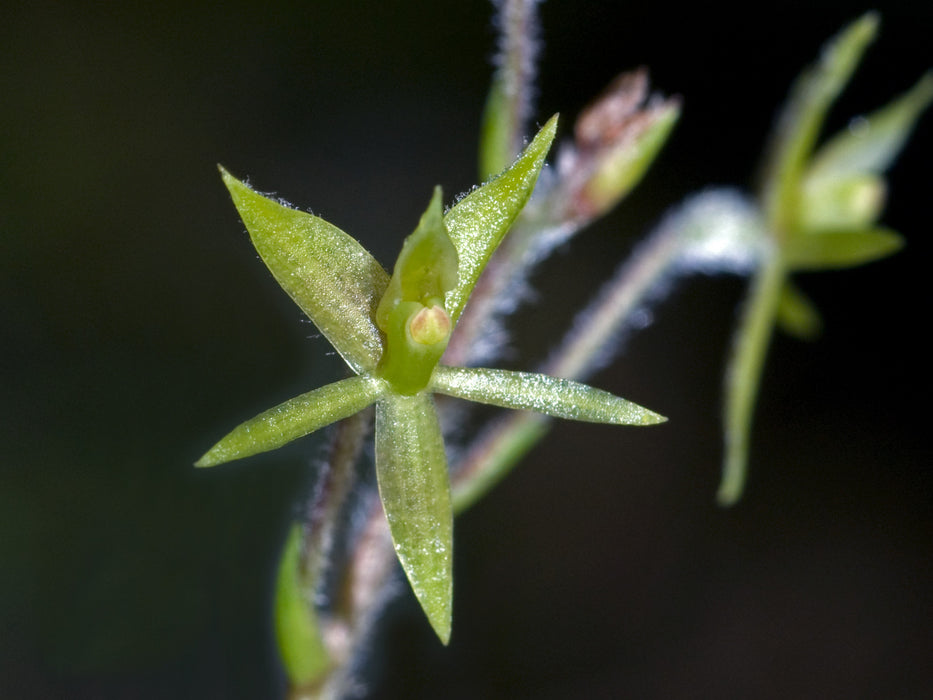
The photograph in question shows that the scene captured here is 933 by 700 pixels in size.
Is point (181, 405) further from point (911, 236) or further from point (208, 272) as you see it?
point (911, 236)

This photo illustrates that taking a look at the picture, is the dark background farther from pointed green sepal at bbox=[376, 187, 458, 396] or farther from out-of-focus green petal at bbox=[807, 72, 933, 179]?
pointed green sepal at bbox=[376, 187, 458, 396]

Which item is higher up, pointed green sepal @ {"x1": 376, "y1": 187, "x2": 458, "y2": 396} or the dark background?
the dark background

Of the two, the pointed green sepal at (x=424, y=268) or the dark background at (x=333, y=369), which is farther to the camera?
the dark background at (x=333, y=369)

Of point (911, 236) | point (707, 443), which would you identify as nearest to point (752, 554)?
point (707, 443)

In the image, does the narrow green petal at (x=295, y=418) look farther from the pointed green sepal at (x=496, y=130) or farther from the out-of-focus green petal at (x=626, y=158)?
the out-of-focus green petal at (x=626, y=158)

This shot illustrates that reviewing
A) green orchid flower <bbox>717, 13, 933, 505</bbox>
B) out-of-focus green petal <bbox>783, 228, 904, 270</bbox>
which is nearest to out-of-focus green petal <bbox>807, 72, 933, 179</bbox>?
green orchid flower <bbox>717, 13, 933, 505</bbox>

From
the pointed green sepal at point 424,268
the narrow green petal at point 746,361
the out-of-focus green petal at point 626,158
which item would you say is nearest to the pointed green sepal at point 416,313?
the pointed green sepal at point 424,268
